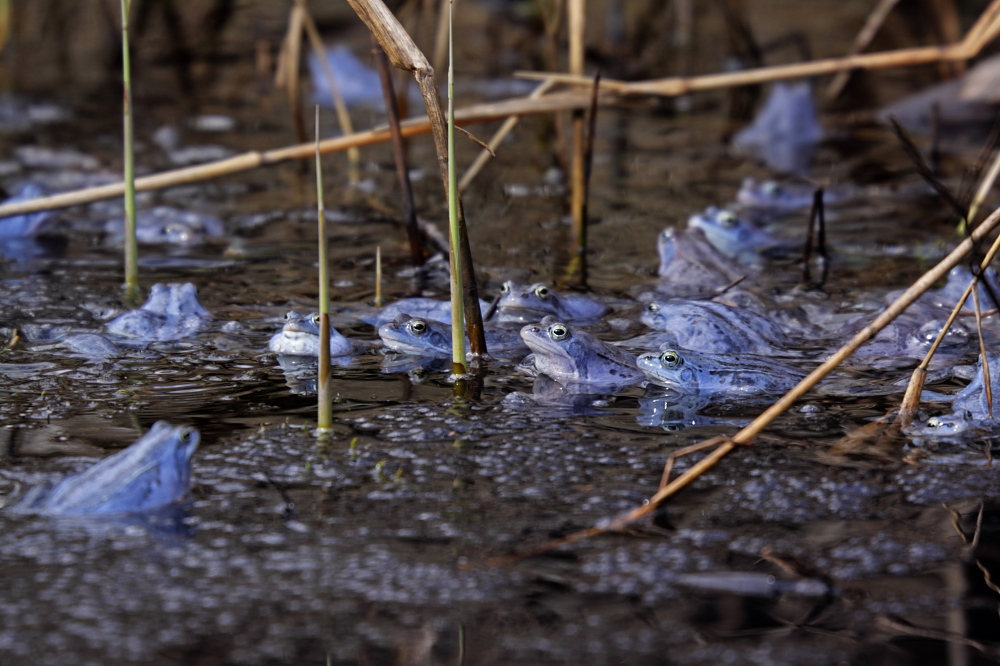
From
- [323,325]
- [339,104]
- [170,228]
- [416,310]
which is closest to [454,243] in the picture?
[323,325]

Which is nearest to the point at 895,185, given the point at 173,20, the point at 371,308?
the point at 371,308

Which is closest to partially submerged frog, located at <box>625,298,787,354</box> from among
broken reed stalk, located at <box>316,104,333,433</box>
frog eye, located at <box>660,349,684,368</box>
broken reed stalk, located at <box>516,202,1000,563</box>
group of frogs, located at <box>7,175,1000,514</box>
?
group of frogs, located at <box>7,175,1000,514</box>

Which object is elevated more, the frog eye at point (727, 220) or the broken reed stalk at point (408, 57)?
the broken reed stalk at point (408, 57)

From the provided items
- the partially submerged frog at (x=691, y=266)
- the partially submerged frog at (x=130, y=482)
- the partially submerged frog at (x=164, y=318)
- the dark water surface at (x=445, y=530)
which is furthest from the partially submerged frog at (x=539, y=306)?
the partially submerged frog at (x=130, y=482)

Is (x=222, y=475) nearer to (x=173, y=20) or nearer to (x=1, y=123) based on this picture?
(x=1, y=123)

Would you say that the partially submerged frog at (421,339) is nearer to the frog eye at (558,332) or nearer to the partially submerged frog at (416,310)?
the partially submerged frog at (416,310)

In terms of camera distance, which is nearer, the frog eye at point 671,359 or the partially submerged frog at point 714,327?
the frog eye at point 671,359
